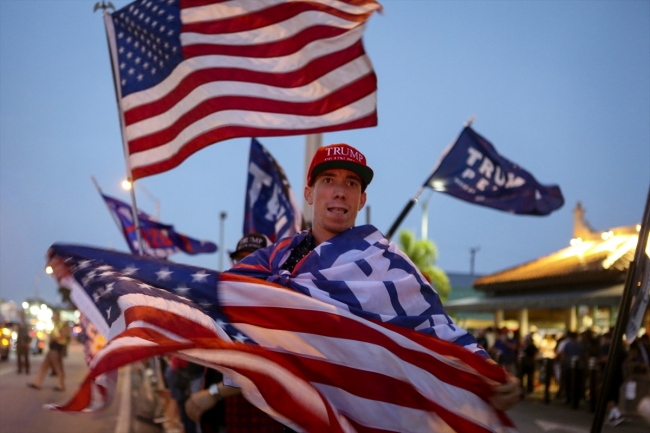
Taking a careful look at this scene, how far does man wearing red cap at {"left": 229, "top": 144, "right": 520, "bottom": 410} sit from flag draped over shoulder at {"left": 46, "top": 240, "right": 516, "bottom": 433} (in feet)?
0.22

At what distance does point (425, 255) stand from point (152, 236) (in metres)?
32.2

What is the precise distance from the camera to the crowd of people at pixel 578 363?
Result: 14141 millimetres

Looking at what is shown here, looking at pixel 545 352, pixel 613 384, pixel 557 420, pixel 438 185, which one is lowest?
pixel 545 352

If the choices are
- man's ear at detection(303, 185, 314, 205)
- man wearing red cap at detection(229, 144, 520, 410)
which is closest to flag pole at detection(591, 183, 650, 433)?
man wearing red cap at detection(229, 144, 520, 410)

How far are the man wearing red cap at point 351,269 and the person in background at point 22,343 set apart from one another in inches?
847

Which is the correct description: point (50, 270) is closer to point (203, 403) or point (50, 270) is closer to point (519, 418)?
point (203, 403)

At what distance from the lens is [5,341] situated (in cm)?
2931

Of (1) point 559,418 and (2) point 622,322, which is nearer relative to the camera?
(2) point 622,322

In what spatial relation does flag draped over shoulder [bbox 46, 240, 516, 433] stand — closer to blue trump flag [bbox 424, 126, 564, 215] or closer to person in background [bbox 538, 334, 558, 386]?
blue trump flag [bbox 424, 126, 564, 215]

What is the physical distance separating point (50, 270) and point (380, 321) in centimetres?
156

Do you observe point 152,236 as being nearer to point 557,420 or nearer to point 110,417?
point 110,417

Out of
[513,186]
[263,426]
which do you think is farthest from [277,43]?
[513,186]

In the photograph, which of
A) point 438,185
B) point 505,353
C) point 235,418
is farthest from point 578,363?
point 235,418

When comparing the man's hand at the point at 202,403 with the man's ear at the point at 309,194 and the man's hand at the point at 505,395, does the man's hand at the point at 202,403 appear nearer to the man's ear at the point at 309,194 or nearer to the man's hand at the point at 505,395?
the man's ear at the point at 309,194
